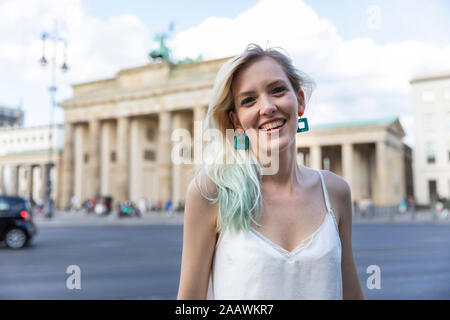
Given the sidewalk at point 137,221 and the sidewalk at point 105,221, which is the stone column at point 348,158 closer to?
the sidewalk at point 137,221

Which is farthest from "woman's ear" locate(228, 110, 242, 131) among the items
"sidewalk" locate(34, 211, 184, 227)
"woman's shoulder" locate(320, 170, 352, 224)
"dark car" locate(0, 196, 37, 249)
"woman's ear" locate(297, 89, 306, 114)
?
"sidewalk" locate(34, 211, 184, 227)

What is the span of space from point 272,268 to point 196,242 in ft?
0.83

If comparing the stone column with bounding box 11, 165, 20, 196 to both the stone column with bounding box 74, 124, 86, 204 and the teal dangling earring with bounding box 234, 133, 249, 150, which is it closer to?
the stone column with bounding box 74, 124, 86, 204

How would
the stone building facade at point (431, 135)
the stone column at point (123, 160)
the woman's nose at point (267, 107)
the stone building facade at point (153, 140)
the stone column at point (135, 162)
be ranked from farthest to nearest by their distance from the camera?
the stone column at point (135, 162) → the stone building facade at point (431, 135) → the stone column at point (123, 160) → the stone building facade at point (153, 140) → the woman's nose at point (267, 107)

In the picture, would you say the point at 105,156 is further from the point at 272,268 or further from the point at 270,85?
the point at 272,268

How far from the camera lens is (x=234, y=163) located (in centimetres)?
147

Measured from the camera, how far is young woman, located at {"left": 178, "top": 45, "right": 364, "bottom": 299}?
1300mm

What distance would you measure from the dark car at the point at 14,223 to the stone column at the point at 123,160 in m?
34.4

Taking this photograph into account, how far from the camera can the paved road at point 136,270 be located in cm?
626

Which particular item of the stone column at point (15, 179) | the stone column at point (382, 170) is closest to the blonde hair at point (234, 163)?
the stone column at point (382, 170)

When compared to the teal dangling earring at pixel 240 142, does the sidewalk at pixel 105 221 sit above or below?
below

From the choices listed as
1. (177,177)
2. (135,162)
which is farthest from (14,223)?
(135,162)
